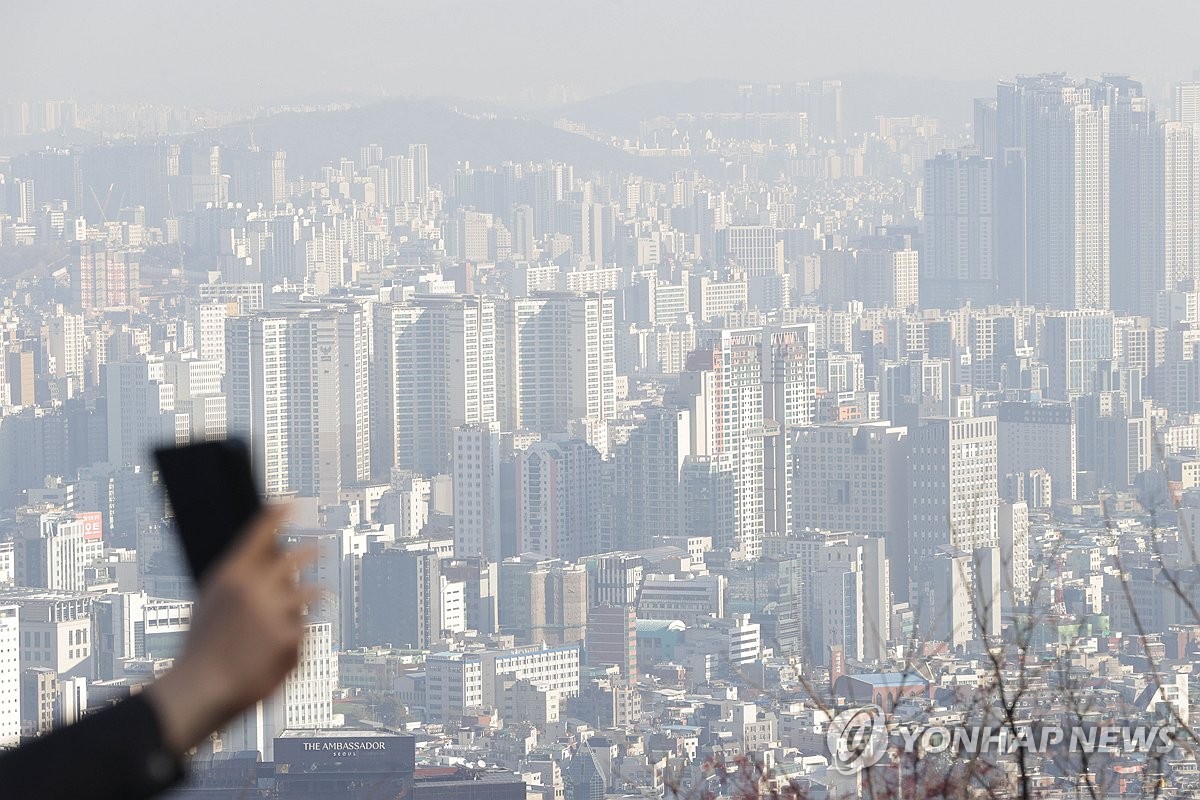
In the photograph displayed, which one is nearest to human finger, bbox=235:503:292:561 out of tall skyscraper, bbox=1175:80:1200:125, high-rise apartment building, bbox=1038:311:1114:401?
high-rise apartment building, bbox=1038:311:1114:401

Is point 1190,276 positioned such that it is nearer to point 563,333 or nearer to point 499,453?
point 563,333

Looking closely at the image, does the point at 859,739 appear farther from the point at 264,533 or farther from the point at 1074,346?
the point at 1074,346

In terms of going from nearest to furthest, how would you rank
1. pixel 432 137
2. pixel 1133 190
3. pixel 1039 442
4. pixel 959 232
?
pixel 1039 442
pixel 1133 190
pixel 959 232
pixel 432 137

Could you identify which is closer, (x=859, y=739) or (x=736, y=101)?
(x=859, y=739)

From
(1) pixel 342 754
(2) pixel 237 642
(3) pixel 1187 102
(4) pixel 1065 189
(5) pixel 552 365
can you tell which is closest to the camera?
(2) pixel 237 642

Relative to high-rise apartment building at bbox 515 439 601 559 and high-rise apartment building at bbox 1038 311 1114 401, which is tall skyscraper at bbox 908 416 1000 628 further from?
high-rise apartment building at bbox 1038 311 1114 401

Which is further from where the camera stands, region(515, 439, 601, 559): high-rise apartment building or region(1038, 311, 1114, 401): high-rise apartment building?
region(1038, 311, 1114, 401): high-rise apartment building

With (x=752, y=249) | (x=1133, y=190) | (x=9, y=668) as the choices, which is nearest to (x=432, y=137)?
(x=752, y=249)

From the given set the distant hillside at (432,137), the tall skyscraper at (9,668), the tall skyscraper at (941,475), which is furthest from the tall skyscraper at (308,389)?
the distant hillside at (432,137)
